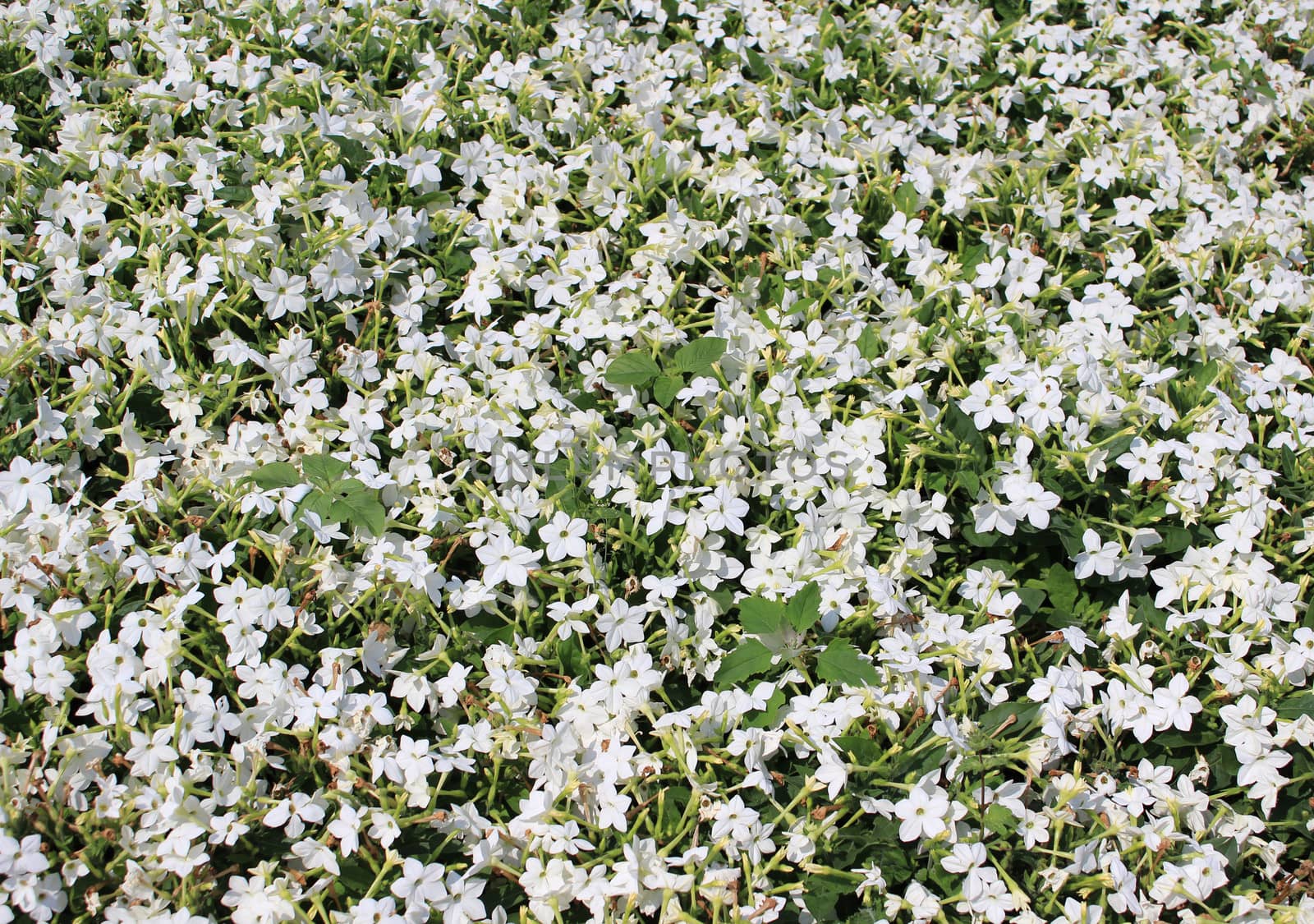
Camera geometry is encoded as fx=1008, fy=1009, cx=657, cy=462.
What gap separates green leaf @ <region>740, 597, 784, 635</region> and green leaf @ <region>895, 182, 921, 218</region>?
6.02 feet

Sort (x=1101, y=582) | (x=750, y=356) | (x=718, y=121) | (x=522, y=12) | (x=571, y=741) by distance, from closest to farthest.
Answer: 1. (x=571, y=741)
2. (x=1101, y=582)
3. (x=750, y=356)
4. (x=718, y=121)
5. (x=522, y=12)

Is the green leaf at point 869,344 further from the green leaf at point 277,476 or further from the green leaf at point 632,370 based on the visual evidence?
the green leaf at point 277,476

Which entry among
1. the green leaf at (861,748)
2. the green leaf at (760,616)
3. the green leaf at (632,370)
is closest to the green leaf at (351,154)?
the green leaf at (632,370)

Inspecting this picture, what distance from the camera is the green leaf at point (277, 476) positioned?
9.62 ft

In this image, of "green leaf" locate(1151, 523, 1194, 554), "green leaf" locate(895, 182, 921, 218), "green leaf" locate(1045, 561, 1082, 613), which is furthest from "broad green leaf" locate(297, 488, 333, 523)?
"green leaf" locate(1151, 523, 1194, 554)

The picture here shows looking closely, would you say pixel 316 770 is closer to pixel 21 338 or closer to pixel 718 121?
pixel 21 338

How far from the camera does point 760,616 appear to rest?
9.15 ft

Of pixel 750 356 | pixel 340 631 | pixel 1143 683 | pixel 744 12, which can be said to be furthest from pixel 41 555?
pixel 744 12

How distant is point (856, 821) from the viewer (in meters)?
2.63

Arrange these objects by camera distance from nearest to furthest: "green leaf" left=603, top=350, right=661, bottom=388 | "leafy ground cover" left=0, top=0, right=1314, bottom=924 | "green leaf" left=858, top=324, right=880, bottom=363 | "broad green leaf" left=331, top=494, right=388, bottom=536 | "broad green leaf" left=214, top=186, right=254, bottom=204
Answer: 1. "leafy ground cover" left=0, top=0, right=1314, bottom=924
2. "broad green leaf" left=331, top=494, right=388, bottom=536
3. "green leaf" left=603, top=350, right=661, bottom=388
4. "green leaf" left=858, top=324, right=880, bottom=363
5. "broad green leaf" left=214, top=186, right=254, bottom=204

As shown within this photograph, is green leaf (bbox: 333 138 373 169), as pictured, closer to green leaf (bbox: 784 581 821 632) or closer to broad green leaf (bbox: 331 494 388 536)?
broad green leaf (bbox: 331 494 388 536)

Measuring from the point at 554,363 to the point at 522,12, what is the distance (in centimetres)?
188

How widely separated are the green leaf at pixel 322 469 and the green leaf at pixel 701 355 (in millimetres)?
1114

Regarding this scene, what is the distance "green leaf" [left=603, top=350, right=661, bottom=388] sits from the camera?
324 cm
